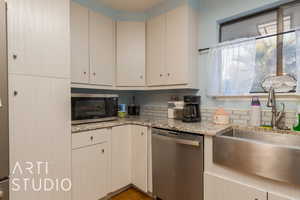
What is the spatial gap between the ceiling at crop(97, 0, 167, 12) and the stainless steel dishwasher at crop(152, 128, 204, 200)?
5.52 ft

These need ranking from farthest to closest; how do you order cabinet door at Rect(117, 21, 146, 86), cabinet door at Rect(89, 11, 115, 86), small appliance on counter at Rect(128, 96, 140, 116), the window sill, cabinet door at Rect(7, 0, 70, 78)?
small appliance on counter at Rect(128, 96, 140, 116)
cabinet door at Rect(117, 21, 146, 86)
cabinet door at Rect(89, 11, 115, 86)
the window sill
cabinet door at Rect(7, 0, 70, 78)

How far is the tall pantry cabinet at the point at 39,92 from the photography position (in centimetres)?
115

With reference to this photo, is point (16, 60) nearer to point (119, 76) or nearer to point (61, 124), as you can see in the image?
point (61, 124)

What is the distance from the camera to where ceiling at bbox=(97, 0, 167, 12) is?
2.10m

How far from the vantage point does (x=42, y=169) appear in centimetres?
130

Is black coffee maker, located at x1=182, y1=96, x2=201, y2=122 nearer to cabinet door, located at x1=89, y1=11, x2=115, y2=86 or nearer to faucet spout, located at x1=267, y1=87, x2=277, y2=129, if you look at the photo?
faucet spout, located at x1=267, y1=87, x2=277, y2=129

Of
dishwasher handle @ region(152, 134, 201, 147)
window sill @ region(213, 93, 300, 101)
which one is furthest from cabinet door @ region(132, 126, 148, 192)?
window sill @ region(213, 93, 300, 101)

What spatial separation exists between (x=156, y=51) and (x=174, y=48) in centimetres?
30

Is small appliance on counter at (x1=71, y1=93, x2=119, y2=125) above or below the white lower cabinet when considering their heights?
above

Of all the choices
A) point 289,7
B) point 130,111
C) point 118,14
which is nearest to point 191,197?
point 130,111

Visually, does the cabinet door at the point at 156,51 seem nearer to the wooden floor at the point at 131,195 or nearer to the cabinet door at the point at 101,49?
the cabinet door at the point at 101,49

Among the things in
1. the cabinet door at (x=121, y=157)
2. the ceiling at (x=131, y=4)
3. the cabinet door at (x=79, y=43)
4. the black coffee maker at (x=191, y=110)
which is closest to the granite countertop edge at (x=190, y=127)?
the cabinet door at (x=121, y=157)

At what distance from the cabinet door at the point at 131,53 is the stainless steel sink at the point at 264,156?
1.43 m

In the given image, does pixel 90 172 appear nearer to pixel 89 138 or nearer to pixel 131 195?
pixel 89 138
